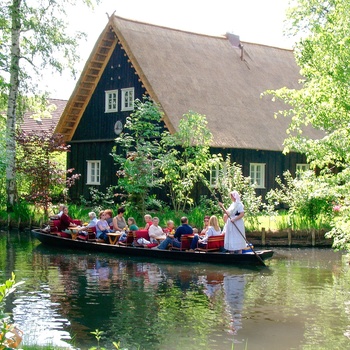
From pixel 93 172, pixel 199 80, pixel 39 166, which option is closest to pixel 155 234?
pixel 39 166

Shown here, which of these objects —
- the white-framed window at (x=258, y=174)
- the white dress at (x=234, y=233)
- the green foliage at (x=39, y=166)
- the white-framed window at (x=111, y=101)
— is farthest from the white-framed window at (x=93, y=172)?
the white dress at (x=234, y=233)

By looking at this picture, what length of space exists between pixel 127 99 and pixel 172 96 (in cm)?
288

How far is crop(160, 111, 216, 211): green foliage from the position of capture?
24734mm

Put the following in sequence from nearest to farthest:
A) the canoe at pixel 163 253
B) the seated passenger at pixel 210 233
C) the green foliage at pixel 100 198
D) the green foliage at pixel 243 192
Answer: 1. the canoe at pixel 163 253
2. the seated passenger at pixel 210 233
3. the green foliage at pixel 243 192
4. the green foliage at pixel 100 198

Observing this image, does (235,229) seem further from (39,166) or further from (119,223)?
(39,166)

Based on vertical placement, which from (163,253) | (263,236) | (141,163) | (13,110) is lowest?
(163,253)

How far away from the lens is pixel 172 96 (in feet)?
89.8

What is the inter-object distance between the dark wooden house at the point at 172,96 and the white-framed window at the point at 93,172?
0.05m

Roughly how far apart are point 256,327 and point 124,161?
15.1 meters

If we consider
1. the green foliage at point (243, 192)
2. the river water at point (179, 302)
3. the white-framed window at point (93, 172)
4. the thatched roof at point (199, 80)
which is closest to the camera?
the river water at point (179, 302)

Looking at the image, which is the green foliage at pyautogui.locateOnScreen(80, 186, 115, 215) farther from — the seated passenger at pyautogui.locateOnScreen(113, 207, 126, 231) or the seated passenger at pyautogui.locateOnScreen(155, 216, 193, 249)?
the seated passenger at pyautogui.locateOnScreen(155, 216, 193, 249)

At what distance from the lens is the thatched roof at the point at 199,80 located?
27.5m

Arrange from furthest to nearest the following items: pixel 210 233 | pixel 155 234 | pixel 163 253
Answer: pixel 155 234, pixel 163 253, pixel 210 233

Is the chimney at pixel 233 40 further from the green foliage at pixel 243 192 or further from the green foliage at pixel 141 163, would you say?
the green foliage at pixel 243 192
